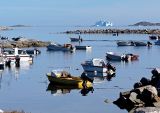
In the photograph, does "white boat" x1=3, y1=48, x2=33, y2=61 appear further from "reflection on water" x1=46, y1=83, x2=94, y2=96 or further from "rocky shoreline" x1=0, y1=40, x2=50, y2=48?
"rocky shoreline" x1=0, y1=40, x2=50, y2=48

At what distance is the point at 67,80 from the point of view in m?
43.7

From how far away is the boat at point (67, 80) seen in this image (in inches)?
1697

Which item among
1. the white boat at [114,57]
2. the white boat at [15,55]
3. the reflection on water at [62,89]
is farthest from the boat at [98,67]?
the white boat at [114,57]

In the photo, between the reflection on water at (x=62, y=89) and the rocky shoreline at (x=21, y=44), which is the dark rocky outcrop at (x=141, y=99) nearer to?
the reflection on water at (x=62, y=89)

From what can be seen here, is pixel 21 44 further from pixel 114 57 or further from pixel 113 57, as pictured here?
pixel 114 57

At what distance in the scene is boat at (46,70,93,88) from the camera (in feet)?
141

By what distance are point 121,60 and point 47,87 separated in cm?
3206

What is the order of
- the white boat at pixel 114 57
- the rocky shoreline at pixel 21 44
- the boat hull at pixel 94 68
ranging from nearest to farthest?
the boat hull at pixel 94 68 < the white boat at pixel 114 57 < the rocky shoreline at pixel 21 44

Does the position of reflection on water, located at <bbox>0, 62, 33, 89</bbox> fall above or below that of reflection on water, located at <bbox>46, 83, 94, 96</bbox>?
below

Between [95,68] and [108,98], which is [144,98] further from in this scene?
Answer: [95,68]

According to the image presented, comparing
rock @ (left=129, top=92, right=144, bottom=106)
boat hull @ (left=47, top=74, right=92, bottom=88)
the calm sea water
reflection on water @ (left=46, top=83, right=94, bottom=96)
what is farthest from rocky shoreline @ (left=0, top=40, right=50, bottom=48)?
rock @ (left=129, top=92, right=144, bottom=106)

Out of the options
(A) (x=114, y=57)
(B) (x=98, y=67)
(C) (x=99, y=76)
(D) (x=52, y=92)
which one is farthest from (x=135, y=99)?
→ (A) (x=114, y=57)

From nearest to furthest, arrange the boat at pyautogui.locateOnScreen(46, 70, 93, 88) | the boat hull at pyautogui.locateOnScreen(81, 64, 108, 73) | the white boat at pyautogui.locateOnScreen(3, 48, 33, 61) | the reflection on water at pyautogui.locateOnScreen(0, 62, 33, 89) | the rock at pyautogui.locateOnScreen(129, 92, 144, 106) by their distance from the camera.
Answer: the rock at pyautogui.locateOnScreen(129, 92, 144, 106)
the boat at pyautogui.locateOnScreen(46, 70, 93, 88)
the reflection on water at pyautogui.locateOnScreen(0, 62, 33, 89)
the boat hull at pyautogui.locateOnScreen(81, 64, 108, 73)
the white boat at pyautogui.locateOnScreen(3, 48, 33, 61)

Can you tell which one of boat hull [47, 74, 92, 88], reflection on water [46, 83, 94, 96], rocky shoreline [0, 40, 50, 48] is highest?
boat hull [47, 74, 92, 88]
